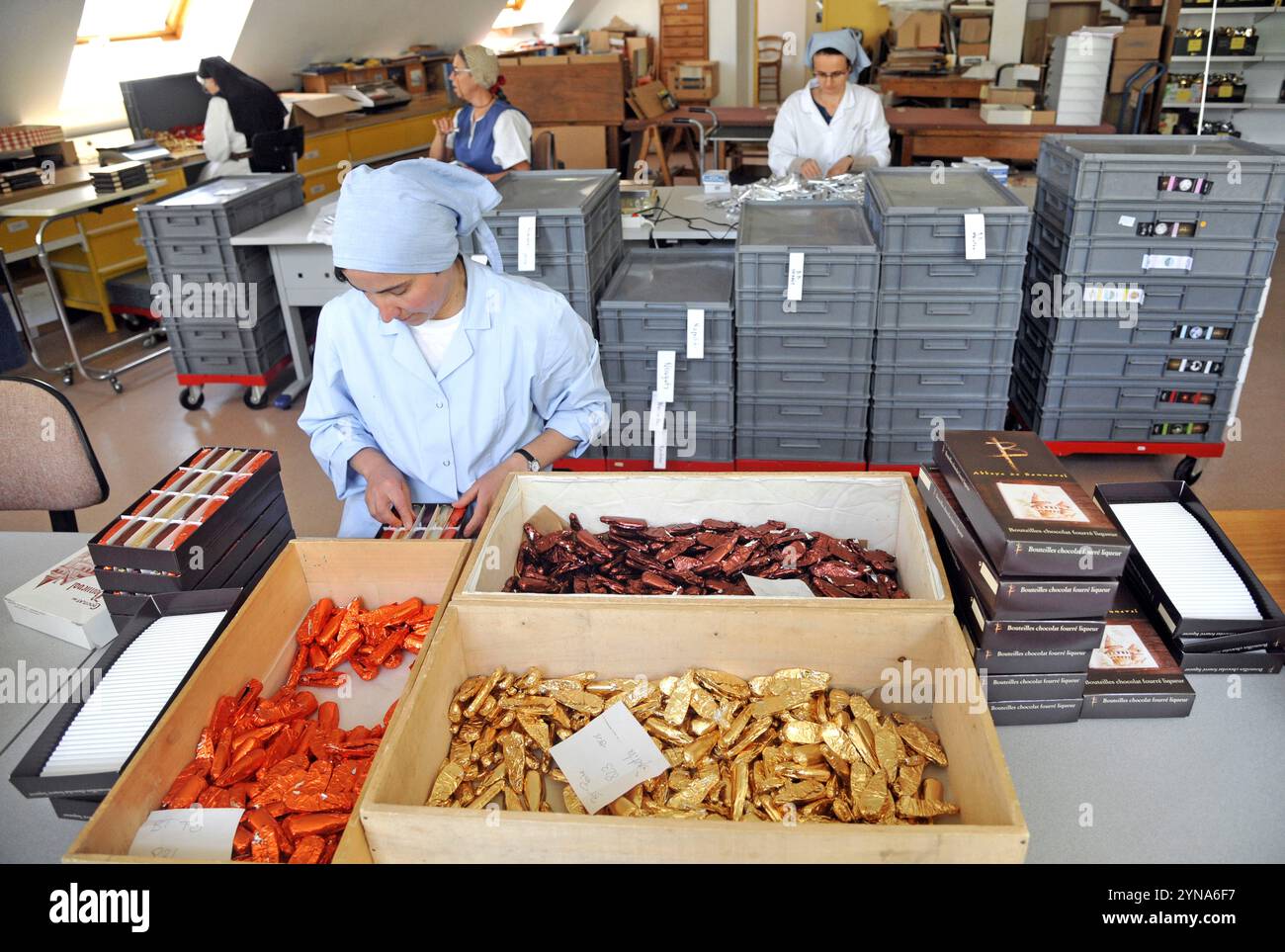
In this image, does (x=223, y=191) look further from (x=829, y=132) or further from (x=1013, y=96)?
(x=1013, y=96)

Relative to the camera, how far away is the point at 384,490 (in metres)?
1.94

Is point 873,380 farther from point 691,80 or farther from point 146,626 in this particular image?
point 691,80

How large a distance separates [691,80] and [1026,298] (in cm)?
676

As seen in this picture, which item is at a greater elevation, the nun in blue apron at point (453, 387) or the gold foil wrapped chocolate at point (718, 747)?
the nun in blue apron at point (453, 387)

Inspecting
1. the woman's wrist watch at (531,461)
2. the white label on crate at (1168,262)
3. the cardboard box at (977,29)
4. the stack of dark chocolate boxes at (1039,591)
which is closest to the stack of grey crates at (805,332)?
the white label on crate at (1168,262)

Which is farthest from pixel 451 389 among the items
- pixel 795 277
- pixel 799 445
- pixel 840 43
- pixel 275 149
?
pixel 275 149

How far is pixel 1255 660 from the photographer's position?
1481 mm

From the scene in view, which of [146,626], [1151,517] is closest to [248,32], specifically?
[146,626]

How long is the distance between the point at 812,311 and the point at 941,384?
1.91 feet

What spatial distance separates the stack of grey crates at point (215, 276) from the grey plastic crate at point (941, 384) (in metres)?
3.18

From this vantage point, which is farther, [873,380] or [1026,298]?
[1026,298]

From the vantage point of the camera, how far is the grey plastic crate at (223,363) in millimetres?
4527

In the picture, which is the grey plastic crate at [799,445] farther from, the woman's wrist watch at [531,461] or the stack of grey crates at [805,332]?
the woman's wrist watch at [531,461]

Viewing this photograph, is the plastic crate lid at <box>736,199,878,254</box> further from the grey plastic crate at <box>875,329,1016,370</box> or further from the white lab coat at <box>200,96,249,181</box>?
the white lab coat at <box>200,96,249,181</box>
